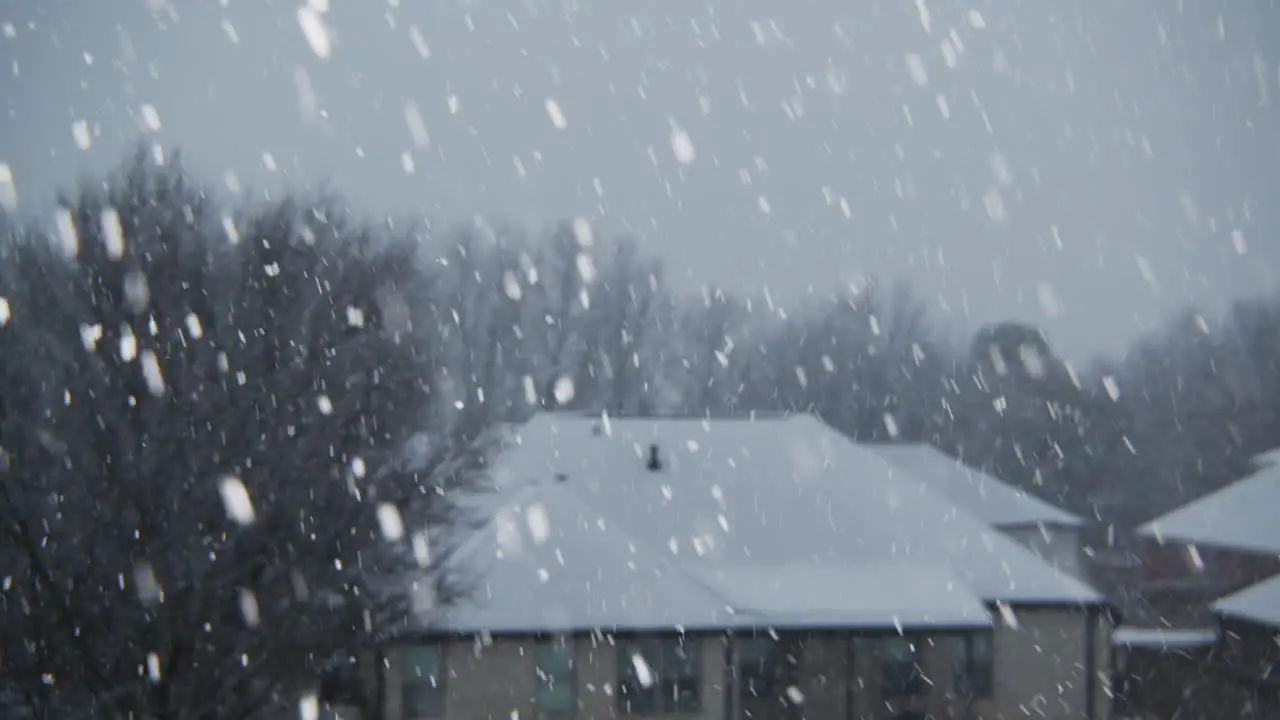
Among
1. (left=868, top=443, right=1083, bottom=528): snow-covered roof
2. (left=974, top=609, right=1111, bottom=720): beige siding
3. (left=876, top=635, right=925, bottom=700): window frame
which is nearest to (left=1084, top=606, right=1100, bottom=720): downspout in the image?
(left=974, top=609, right=1111, bottom=720): beige siding

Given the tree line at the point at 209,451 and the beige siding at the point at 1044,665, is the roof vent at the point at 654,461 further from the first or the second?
the beige siding at the point at 1044,665

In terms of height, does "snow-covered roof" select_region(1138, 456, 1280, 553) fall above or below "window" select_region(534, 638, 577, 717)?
above

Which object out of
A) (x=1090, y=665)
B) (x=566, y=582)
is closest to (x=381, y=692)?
(x=566, y=582)

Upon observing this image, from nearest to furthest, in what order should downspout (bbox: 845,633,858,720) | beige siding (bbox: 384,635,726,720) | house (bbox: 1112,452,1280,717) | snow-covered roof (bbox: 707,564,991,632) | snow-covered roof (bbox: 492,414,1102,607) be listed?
beige siding (bbox: 384,635,726,720) < snow-covered roof (bbox: 707,564,991,632) < downspout (bbox: 845,633,858,720) < snow-covered roof (bbox: 492,414,1102,607) < house (bbox: 1112,452,1280,717)

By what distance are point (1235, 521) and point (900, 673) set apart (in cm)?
1492

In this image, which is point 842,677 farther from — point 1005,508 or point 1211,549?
point 1211,549

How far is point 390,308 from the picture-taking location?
1549 centimetres

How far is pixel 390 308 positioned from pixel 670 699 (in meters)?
6.48

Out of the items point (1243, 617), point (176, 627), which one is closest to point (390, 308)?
point (176, 627)

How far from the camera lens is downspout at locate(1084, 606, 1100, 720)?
17859 millimetres

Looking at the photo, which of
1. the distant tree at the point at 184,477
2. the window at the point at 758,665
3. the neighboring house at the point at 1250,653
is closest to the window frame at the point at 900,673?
the window at the point at 758,665

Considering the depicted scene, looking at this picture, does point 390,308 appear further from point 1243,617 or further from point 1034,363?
point 1034,363

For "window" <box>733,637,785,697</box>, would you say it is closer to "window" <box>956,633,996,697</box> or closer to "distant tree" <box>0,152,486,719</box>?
"window" <box>956,633,996,697</box>

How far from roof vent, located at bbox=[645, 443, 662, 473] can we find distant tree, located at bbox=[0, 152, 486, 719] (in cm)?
812
